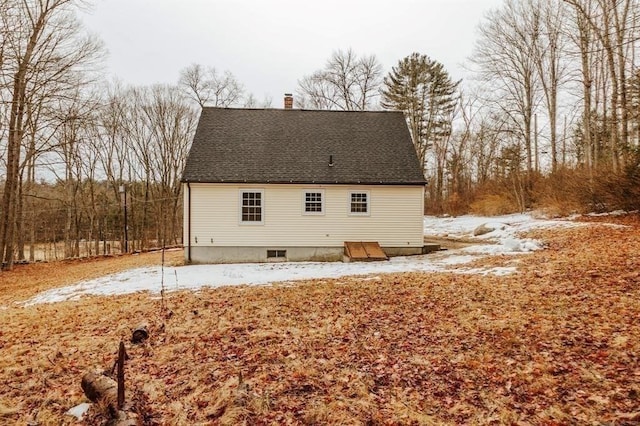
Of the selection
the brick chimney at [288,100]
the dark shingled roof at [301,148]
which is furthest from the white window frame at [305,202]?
the brick chimney at [288,100]

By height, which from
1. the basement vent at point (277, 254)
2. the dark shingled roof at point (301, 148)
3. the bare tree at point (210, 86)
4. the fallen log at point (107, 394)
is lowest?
the fallen log at point (107, 394)

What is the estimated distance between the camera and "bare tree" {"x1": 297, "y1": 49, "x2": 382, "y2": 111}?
33344 mm

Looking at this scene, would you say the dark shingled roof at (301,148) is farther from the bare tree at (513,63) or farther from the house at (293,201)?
the bare tree at (513,63)

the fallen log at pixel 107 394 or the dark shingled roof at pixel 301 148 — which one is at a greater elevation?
the dark shingled roof at pixel 301 148

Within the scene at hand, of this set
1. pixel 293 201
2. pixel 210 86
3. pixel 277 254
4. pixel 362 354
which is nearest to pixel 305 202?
pixel 293 201

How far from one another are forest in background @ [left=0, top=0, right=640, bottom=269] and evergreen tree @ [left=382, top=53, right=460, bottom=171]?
0.11 m

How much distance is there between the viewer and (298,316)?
6.69 m

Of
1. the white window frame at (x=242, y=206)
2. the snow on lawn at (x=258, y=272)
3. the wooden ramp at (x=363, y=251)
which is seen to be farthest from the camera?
the white window frame at (x=242, y=206)

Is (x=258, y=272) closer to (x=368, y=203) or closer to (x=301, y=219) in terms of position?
(x=301, y=219)

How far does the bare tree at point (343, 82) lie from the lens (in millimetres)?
33344

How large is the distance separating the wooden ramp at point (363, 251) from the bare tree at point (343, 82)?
22040 mm

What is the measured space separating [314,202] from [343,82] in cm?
2229

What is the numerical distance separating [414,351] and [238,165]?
11789 millimetres

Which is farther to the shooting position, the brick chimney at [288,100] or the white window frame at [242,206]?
the brick chimney at [288,100]
